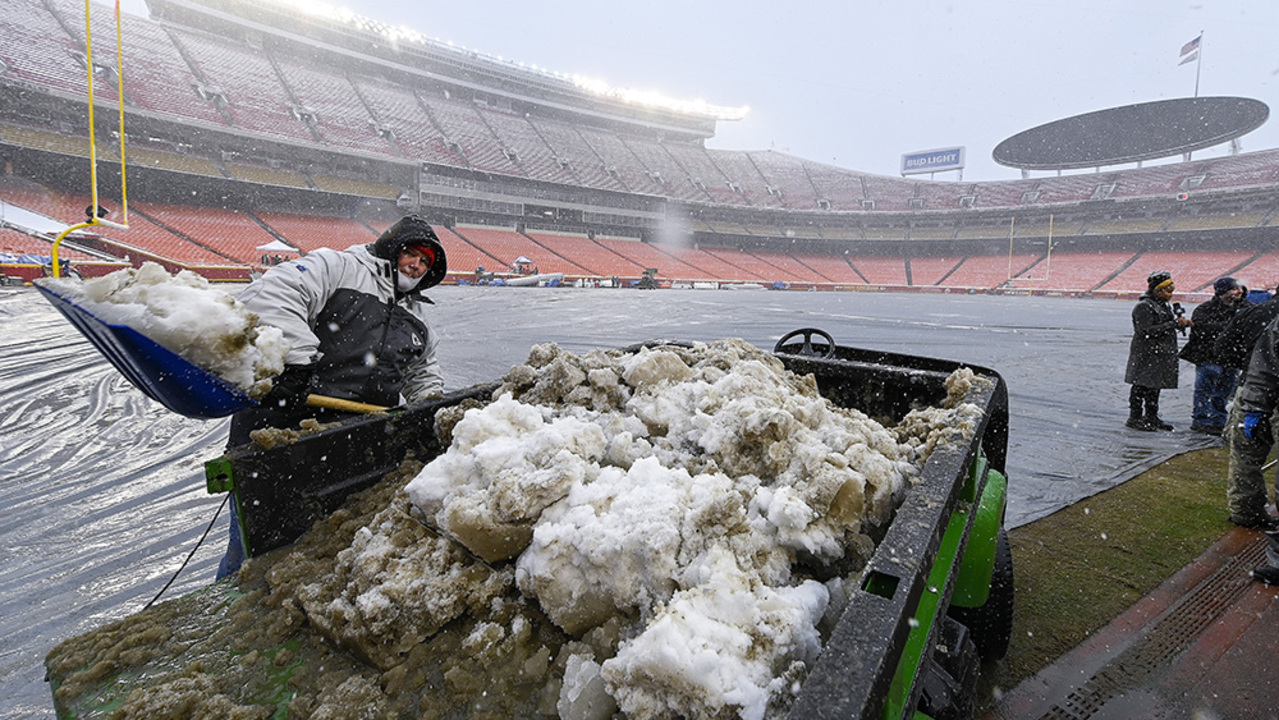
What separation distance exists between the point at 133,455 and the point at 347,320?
246 cm

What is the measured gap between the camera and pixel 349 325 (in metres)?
2.08

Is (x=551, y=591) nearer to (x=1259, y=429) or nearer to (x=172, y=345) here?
(x=172, y=345)

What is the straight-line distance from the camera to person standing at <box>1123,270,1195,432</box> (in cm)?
464

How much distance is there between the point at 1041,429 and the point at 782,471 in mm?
4236

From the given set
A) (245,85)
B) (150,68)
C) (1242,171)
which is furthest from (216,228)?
(1242,171)

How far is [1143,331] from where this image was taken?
478 centimetres

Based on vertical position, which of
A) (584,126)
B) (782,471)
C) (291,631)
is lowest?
(291,631)

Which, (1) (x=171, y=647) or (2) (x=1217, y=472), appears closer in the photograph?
(1) (x=171, y=647)

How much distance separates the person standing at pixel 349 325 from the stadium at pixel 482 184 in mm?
17486

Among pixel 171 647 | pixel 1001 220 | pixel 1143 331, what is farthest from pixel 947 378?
pixel 1001 220

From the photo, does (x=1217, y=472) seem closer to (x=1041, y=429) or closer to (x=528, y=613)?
(x=1041, y=429)

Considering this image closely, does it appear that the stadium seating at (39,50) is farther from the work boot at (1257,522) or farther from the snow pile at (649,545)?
the work boot at (1257,522)

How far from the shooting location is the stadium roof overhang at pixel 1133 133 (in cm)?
3428

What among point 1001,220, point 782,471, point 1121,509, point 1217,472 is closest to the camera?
point 782,471
